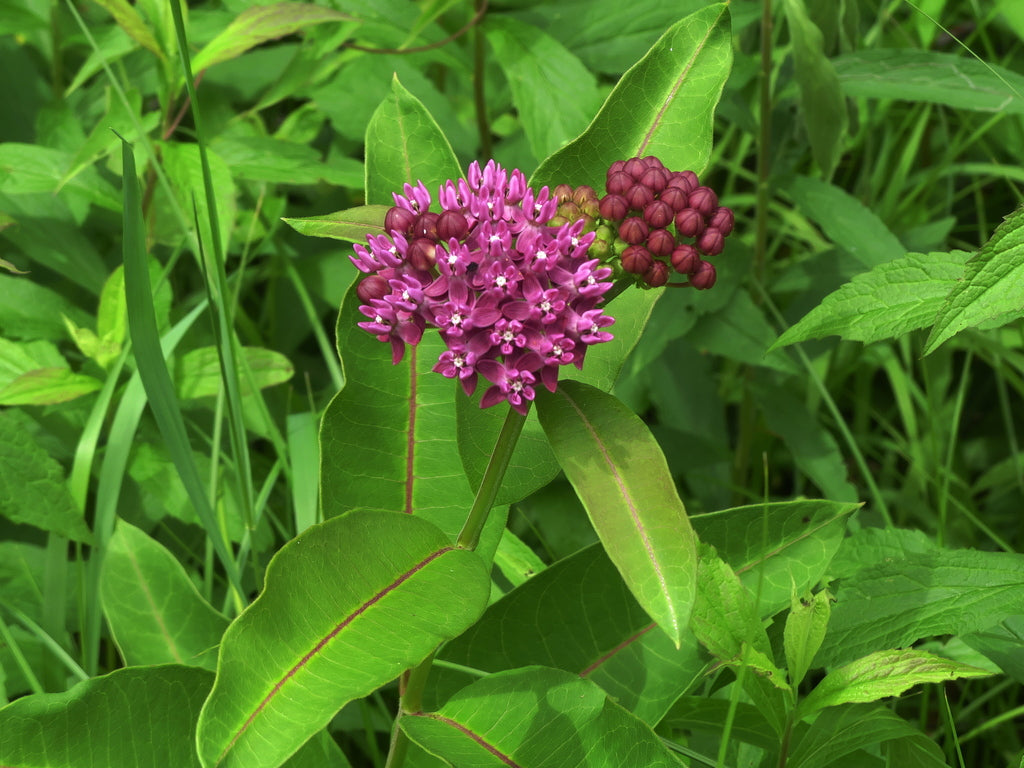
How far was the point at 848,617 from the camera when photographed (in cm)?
142

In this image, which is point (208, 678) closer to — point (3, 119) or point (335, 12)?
point (335, 12)

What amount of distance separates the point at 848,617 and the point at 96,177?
1646 mm

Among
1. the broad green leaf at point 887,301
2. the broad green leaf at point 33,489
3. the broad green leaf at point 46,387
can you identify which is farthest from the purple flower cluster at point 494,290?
the broad green leaf at point 46,387

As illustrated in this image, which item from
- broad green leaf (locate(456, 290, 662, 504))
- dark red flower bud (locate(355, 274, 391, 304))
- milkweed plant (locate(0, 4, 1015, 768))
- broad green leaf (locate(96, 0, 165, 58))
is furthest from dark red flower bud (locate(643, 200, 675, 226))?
broad green leaf (locate(96, 0, 165, 58))

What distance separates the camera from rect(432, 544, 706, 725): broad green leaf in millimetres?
1432

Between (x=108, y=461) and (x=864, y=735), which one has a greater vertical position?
(x=108, y=461)

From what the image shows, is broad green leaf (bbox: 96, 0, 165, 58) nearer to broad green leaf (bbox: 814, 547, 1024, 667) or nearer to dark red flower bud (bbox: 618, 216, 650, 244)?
dark red flower bud (bbox: 618, 216, 650, 244)

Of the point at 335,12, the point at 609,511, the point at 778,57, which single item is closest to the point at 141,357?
the point at 609,511

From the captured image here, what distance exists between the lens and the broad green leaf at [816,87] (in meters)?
1.81

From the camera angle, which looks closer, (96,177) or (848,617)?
(848,617)

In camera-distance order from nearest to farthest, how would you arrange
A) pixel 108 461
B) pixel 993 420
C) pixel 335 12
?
1. pixel 108 461
2. pixel 335 12
3. pixel 993 420

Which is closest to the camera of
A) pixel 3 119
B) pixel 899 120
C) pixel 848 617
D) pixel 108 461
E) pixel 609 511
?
pixel 609 511

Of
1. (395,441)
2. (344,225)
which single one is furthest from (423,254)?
(395,441)

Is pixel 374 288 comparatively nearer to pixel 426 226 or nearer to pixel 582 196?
pixel 426 226
